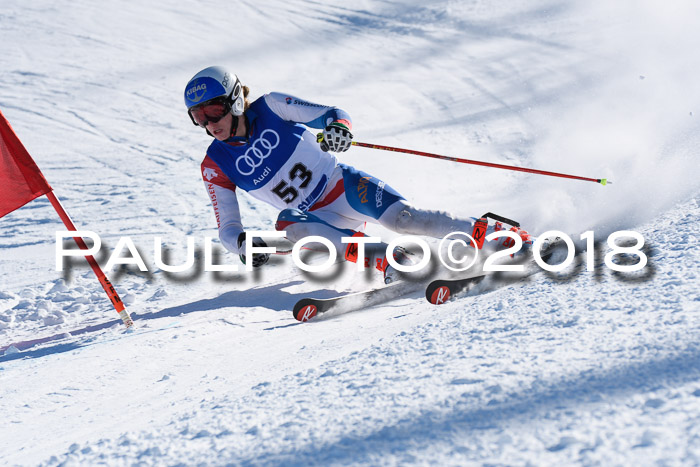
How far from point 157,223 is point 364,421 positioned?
15.3 ft

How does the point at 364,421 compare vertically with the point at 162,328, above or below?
above

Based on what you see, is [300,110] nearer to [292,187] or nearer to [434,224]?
[292,187]

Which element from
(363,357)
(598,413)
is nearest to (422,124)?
(363,357)

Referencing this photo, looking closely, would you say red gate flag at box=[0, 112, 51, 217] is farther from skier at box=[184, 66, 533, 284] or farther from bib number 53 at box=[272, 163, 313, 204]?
bib number 53 at box=[272, 163, 313, 204]

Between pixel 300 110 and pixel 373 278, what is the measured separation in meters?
1.12

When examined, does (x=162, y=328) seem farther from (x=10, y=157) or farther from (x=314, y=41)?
(x=314, y=41)

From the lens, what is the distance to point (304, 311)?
131 inches

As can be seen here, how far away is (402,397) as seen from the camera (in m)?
1.56

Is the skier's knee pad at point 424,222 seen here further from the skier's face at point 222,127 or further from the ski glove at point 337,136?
the skier's face at point 222,127

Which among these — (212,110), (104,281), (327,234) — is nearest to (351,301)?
(327,234)

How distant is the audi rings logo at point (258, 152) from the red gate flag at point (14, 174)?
112 cm

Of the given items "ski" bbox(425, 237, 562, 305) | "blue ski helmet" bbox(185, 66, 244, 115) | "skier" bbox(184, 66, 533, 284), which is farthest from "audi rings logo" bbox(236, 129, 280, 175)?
"ski" bbox(425, 237, 562, 305)

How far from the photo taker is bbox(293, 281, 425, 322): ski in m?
3.32

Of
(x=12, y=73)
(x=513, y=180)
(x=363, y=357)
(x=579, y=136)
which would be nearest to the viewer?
(x=363, y=357)
